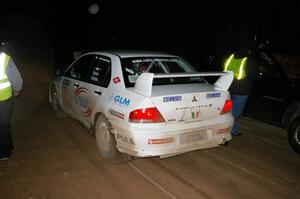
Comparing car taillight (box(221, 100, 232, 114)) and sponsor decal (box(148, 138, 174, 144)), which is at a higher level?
car taillight (box(221, 100, 232, 114))

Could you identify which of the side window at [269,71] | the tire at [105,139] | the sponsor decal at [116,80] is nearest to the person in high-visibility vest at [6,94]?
the tire at [105,139]

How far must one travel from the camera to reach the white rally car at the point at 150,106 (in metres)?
4.10

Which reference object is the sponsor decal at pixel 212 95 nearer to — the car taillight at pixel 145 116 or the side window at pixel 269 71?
the car taillight at pixel 145 116

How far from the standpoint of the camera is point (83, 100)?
5.47 m

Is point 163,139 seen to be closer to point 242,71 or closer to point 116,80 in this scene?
point 116,80

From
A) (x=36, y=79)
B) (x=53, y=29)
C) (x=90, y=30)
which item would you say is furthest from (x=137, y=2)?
(x=53, y=29)

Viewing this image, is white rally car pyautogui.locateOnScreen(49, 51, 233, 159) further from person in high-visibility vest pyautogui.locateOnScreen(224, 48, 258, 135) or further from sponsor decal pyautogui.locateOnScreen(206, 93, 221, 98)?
person in high-visibility vest pyautogui.locateOnScreen(224, 48, 258, 135)

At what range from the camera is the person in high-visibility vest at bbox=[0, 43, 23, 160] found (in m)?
4.71

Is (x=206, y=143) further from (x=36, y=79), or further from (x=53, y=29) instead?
(x=53, y=29)

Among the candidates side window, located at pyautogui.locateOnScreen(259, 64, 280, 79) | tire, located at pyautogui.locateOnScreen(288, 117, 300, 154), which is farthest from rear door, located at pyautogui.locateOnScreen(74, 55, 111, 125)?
tire, located at pyautogui.locateOnScreen(288, 117, 300, 154)

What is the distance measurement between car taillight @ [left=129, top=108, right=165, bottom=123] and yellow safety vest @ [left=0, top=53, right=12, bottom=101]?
2026 mm

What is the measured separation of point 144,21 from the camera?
23953 mm

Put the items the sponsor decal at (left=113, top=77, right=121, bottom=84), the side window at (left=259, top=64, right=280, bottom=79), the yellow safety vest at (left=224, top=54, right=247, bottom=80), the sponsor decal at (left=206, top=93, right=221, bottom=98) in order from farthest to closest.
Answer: the side window at (left=259, top=64, right=280, bottom=79) < the yellow safety vest at (left=224, top=54, right=247, bottom=80) < the sponsor decal at (left=113, top=77, right=121, bottom=84) < the sponsor decal at (left=206, top=93, right=221, bottom=98)

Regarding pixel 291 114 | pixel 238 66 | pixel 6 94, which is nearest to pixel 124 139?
pixel 6 94
